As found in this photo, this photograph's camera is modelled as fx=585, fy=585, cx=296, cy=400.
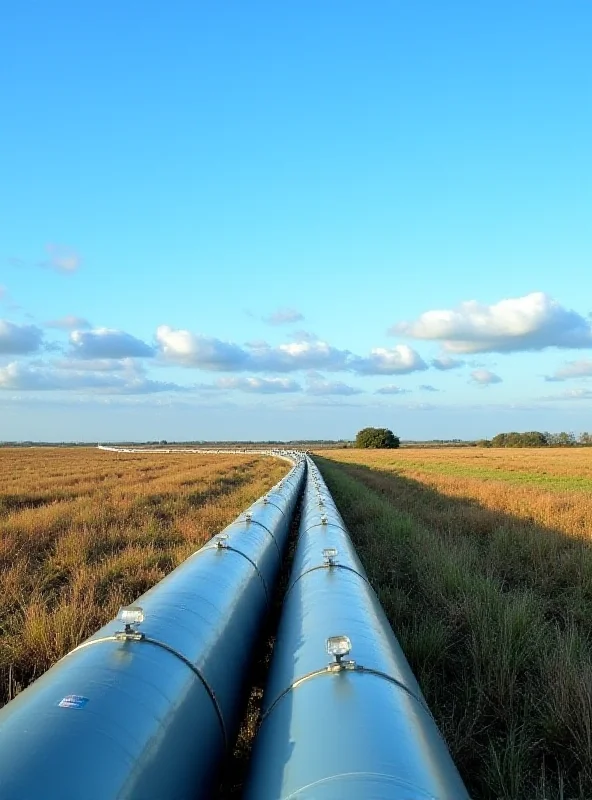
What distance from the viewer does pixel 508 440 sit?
105 meters

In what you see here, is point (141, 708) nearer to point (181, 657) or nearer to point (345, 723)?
point (181, 657)

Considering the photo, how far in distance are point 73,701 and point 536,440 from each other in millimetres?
108380

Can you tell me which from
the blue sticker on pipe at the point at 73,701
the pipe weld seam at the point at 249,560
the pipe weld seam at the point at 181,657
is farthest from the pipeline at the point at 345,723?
the pipe weld seam at the point at 249,560

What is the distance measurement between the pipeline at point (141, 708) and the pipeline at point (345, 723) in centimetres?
23

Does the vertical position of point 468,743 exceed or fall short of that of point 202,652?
it falls short

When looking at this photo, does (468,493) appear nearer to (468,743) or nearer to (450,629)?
(450,629)

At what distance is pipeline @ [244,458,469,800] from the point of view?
164cm

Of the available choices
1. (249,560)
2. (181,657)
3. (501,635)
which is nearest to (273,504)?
(249,560)

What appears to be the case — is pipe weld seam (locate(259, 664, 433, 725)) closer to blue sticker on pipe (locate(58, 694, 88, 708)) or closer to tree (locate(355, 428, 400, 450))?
blue sticker on pipe (locate(58, 694, 88, 708))

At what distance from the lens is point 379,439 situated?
90938 mm

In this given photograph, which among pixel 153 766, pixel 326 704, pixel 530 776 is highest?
pixel 326 704

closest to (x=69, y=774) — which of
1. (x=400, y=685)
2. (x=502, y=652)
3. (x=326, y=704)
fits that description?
(x=326, y=704)

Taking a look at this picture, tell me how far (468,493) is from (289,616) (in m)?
12.2

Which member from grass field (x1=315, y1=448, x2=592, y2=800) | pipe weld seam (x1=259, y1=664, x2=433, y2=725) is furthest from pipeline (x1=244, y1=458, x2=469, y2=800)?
grass field (x1=315, y1=448, x2=592, y2=800)
